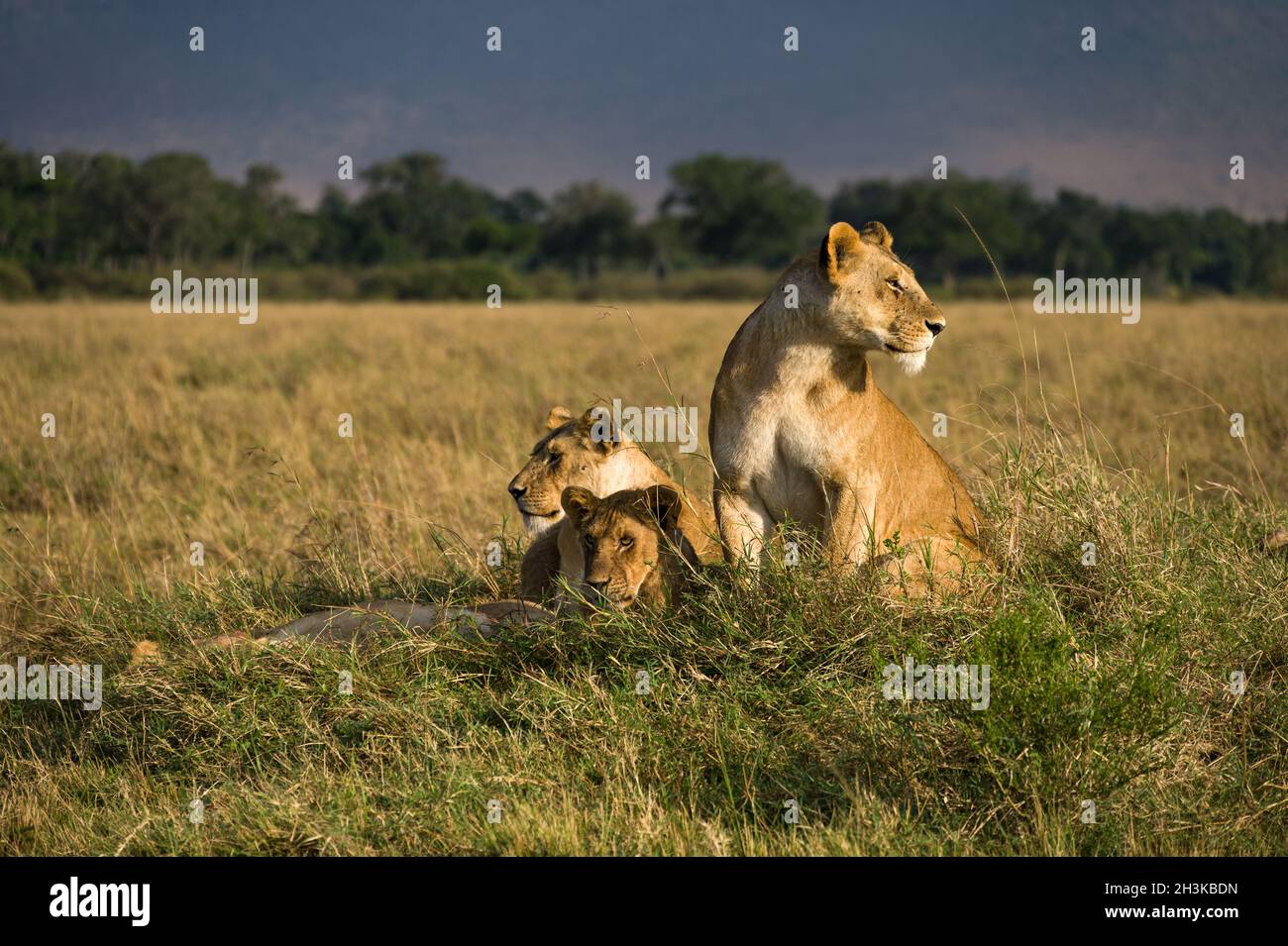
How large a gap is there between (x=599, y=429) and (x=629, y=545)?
91cm

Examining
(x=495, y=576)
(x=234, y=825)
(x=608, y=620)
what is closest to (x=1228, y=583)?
(x=608, y=620)

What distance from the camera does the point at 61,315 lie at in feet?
83.5

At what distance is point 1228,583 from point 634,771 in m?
2.71

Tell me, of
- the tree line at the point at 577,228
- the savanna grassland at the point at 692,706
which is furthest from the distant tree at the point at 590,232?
the savanna grassland at the point at 692,706

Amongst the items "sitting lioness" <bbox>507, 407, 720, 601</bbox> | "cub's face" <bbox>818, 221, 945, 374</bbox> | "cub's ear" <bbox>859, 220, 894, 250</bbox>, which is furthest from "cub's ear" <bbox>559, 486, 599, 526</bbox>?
"cub's ear" <bbox>859, 220, 894, 250</bbox>

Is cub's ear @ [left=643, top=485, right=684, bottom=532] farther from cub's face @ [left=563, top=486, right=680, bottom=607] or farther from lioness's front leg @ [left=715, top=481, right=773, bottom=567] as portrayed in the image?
lioness's front leg @ [left=715, top=481, right=773, bottom=567]

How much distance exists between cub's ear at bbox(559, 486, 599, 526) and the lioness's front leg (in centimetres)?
51

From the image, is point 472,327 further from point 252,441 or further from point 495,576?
point 495,576

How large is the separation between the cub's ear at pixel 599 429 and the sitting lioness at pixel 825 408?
28.5 inches

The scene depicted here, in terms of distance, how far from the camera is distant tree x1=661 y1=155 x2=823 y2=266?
3071 inches

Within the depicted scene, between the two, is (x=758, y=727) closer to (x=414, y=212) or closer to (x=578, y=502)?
(x=578, y=502)

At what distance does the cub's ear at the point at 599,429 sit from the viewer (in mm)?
6012

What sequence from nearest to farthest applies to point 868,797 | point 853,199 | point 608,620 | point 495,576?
point 868,797, point 608,620, point 495,576, point 853,199

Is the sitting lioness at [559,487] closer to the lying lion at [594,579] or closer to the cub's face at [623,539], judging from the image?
the lying lion at [594,579]
